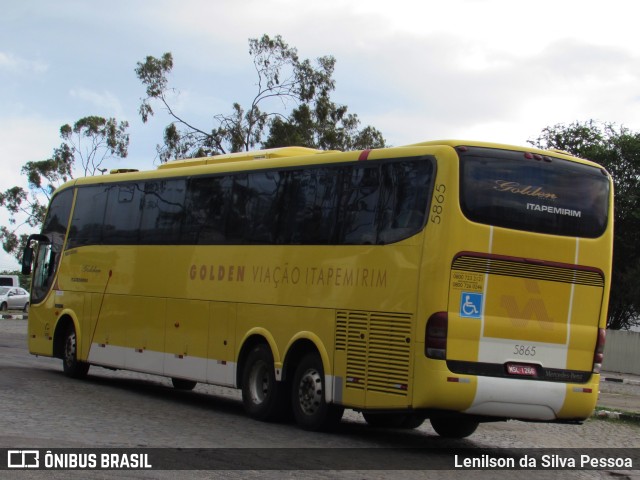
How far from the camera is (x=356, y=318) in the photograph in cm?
1296

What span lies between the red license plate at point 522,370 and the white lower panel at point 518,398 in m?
0.08

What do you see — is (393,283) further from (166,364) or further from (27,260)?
(27,260)

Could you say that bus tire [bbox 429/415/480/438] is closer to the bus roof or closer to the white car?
the bus roof

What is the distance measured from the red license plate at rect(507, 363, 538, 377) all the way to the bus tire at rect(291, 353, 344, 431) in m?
2.43

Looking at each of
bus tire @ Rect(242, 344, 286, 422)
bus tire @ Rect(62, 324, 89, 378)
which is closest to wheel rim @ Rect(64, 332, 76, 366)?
bus tire @ Rect(62, 324, 89, 378)

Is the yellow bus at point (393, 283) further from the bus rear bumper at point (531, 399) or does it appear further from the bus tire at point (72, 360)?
the bus tire at point (72, 360)

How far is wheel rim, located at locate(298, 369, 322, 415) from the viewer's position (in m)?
13.5

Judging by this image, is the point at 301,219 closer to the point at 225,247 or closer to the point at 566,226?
the point at 225,247

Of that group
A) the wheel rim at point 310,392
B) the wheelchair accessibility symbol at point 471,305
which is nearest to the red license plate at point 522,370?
the wheelchair accessibility symbol at point 471,305

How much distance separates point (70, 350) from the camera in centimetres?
1994

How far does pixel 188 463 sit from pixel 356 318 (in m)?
3.65

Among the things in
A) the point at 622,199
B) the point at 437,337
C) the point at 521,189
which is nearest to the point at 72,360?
the point at 437,337

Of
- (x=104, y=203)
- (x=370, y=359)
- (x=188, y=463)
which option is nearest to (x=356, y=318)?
(x=370, y=359)

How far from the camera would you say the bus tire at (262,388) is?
564 inches
